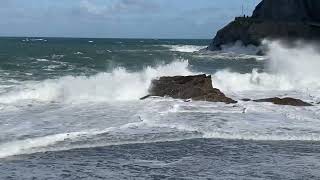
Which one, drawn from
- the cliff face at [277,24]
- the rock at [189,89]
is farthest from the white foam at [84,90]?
the cliff face at [277,24]

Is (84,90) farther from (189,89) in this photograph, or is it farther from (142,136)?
(142,136)

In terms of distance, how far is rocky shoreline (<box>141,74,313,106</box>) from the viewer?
65.8 ft

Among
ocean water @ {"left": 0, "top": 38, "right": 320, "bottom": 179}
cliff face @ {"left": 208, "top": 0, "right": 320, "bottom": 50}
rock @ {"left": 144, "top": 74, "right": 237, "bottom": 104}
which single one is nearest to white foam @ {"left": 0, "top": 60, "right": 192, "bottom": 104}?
ocean water @ {"left": 0, "top": 38, "right": 320, "bottom": 179}

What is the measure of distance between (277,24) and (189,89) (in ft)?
200

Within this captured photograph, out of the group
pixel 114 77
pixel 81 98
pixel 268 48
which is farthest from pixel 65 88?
pixel 268 48

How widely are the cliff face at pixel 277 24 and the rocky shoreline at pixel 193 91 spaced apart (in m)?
55.0

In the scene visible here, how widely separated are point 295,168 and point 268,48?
216 feet

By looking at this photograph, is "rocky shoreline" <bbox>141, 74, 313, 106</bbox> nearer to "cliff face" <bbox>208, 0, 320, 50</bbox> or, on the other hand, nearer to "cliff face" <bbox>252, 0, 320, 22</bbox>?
"cliff face" <bbox>208, 0, 320, 50</bbox>

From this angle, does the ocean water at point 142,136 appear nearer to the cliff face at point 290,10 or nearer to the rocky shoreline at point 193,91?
the rocky shoreline at point 193,91

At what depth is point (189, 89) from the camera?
68.8 feet

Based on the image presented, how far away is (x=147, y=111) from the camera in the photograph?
18.1m

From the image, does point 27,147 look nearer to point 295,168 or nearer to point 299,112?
point 295,168

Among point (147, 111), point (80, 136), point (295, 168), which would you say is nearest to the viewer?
→ point (295, 168)

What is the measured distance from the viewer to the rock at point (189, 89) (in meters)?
20.3
